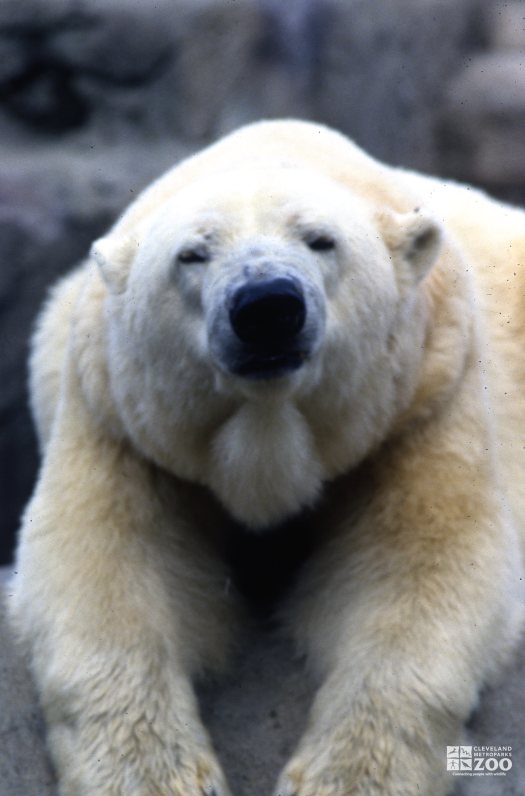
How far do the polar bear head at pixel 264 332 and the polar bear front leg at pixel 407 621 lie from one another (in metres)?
0.14

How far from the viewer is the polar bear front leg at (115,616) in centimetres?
243

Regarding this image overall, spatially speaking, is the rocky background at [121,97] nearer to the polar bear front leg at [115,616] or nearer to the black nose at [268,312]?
the polar bear front leg at [115,616]

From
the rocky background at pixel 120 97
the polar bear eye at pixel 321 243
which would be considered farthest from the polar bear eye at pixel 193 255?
the rocky background at pixel 120 97

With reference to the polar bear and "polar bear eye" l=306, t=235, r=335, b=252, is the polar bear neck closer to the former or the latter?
the polar bear

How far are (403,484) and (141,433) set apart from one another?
50 centimetres

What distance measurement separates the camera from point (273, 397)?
2.36 meters

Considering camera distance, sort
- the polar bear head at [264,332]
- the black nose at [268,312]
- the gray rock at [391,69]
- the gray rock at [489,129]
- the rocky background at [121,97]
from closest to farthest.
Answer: the black nose at [268,312] < the polar bear head at [264,332] < the rocky background at [121,97] < the gray rock at [391,69] < the gray rock at [489,129]

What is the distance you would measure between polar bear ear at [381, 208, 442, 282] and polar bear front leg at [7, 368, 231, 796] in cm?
63

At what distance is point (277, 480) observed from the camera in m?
2.51

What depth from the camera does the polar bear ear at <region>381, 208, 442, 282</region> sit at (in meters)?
2.61

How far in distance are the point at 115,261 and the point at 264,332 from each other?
54 cm

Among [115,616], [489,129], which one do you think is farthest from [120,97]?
[115,616]

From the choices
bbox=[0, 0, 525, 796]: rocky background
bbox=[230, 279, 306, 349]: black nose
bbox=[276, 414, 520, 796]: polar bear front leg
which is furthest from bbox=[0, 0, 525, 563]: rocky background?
bbox=[230, 279, 306, 349]: black nose

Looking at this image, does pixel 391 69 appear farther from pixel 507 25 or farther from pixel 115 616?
pixel 115 616
